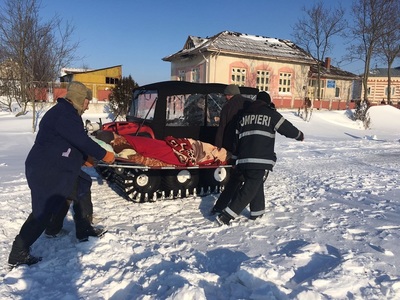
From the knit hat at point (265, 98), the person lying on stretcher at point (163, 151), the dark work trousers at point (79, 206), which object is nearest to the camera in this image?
the dark work trousers at point (79, 206)

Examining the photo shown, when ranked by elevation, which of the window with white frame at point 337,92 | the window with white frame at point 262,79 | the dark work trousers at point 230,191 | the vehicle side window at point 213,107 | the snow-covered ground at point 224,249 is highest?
the window with white frame at point 262,79

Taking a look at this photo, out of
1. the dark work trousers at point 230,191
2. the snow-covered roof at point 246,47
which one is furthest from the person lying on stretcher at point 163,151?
the snow-covered roof at point 246,47

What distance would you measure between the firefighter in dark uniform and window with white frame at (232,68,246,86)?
70.6ft

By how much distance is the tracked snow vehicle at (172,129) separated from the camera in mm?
5227

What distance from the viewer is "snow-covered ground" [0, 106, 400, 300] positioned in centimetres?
282

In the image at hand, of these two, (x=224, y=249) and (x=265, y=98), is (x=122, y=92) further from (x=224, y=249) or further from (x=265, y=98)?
(x=224, y=249)

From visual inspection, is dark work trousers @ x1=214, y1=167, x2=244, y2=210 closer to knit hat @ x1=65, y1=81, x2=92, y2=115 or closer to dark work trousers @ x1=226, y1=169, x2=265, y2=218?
dark work trousers @ x1=226, y1=169, x2=265, y2=218

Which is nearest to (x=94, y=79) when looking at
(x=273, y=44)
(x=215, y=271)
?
(x=273, y=44)

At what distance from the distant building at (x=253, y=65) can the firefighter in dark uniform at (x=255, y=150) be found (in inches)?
774

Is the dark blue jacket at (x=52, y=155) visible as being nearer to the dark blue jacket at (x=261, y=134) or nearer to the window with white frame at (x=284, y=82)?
the dark blue jacket at (x=261, y=134)

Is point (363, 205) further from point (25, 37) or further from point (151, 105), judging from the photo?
point (25, 37)

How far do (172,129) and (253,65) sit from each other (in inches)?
840

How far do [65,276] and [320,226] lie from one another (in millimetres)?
2965

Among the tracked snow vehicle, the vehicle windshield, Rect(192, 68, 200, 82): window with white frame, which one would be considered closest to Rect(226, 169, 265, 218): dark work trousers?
the tracked snow vehicle
